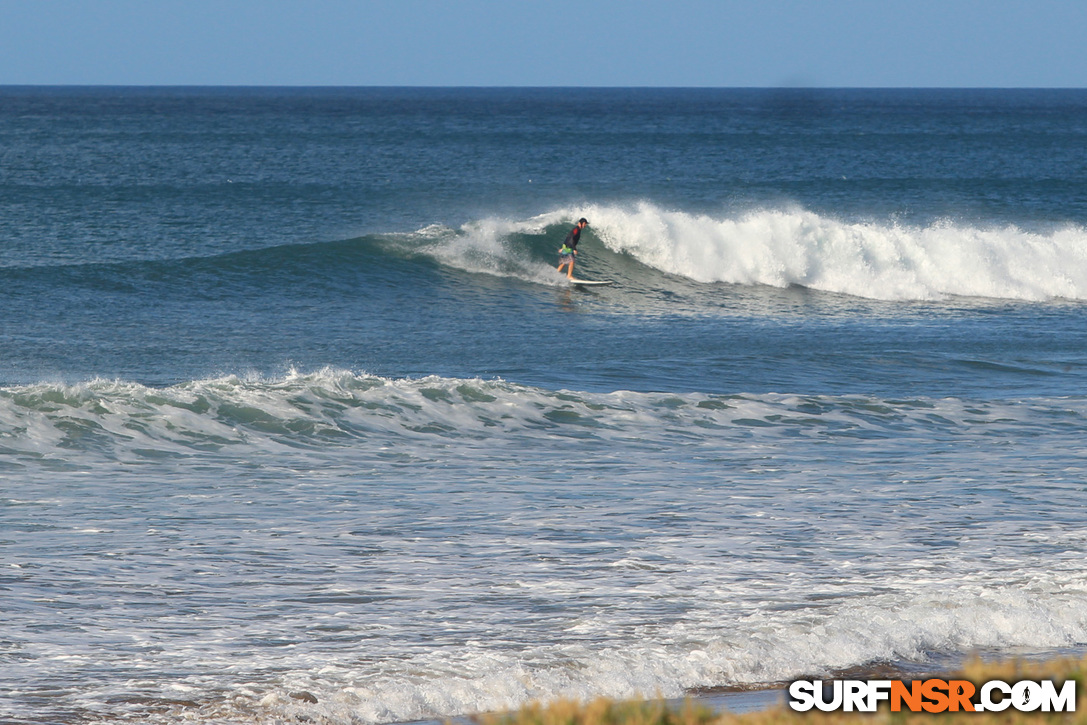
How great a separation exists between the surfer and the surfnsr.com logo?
1720 centimetres

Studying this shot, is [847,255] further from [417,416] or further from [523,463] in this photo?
[523,463]

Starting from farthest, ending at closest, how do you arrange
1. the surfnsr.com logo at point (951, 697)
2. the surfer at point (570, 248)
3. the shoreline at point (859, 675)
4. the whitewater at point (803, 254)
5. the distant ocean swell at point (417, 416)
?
the whitewater at point (803, 254), the surfer at point (570, 248), the distant ocean swell at point (417, 416), the shoreline at point (859, 675), the surfnsr.com logo at point (951, 697)

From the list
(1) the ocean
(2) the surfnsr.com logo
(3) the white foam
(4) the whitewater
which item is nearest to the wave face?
(1) the ocean

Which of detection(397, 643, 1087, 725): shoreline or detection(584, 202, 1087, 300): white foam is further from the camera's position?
detection(584, 202, 1087, 300): white foam

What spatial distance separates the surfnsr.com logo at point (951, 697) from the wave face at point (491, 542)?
0.80 meters

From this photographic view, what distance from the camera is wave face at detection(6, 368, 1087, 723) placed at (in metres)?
5.72

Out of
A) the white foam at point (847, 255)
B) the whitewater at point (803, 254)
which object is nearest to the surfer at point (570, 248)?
the whitewater at point (803, 254)

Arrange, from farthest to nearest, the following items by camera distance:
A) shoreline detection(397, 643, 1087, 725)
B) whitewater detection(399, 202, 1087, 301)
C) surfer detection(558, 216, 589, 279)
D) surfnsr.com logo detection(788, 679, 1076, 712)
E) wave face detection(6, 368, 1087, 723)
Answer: whitewater detection(399, 202, 1087, 301) < surfer detection(558, 216, 589, 279) < wave face detection(6, 368, 1087, 723) < shoreline detection(397, 643, 1087, 725) < surfnsr.com logo detection(788, 679, 1076, 712)

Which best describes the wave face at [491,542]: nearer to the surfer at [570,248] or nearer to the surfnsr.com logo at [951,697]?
the surfnsr.com logo at [951,697]

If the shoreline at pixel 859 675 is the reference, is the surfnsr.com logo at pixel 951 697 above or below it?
above

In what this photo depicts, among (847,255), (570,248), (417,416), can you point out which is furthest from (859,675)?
(847,255)

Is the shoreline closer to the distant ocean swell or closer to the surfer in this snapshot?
the distant ocean swell

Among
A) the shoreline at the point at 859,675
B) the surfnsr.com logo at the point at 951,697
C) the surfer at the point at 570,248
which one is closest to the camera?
the surfnsr.com logo at the point at 951,697

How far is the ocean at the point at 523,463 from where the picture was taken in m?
5.93
